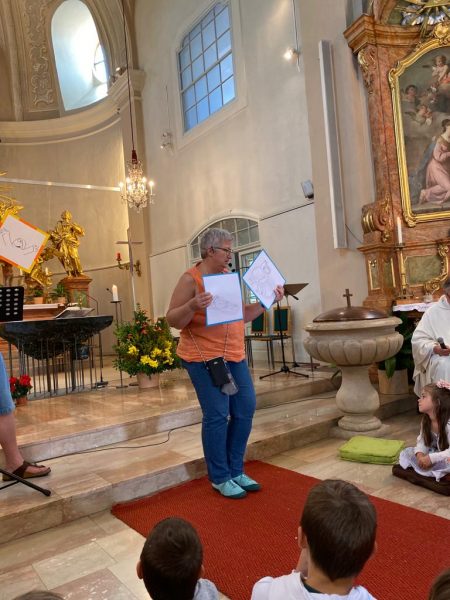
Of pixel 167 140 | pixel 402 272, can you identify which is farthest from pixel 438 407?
pixel 167 140

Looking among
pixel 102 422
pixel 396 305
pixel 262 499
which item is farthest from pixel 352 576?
pixel 396 305

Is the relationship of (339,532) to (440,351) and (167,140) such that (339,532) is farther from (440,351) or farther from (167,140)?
(167,140)

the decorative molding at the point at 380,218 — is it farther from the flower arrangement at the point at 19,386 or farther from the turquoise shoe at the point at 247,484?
the flower arrangement at the point at 19,386

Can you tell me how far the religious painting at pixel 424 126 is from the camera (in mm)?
5641

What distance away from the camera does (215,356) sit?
2883 mm

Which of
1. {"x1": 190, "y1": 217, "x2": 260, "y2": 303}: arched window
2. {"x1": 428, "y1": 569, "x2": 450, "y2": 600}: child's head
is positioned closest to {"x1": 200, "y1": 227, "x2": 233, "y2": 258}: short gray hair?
{"x1": 428, "y1": 569, "x2": 450, "y2": 600}: child's head

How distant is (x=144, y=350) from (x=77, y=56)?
37.2 feet

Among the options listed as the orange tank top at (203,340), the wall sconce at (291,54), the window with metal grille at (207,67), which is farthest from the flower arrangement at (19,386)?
the window with metal grille at (207,67)

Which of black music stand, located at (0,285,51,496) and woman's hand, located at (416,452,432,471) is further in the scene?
black music stand, located at (0,285,51,496)

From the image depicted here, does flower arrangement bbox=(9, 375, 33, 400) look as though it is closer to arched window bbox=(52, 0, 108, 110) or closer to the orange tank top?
the orange tank top

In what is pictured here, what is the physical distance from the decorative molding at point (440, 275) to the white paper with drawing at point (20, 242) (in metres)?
4.24

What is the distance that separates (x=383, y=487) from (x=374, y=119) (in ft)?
14.3

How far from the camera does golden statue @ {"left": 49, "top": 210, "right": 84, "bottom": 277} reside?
9922 mm

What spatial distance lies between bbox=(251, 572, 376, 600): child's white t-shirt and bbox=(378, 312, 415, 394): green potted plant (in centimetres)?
400
